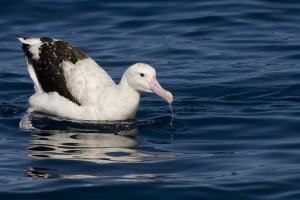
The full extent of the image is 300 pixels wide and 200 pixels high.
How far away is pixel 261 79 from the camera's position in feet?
46.7

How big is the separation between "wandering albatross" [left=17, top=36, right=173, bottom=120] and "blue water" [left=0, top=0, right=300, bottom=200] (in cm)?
24

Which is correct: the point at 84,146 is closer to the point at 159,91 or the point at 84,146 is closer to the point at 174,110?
the point at 159,91

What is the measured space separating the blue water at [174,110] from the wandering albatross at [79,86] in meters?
0.24

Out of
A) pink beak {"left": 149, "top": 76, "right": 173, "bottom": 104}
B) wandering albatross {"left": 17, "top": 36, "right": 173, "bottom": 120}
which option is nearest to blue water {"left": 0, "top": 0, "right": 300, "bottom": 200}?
wandering albatross {"left": 17, "top": 36, "right": 173, "bottom": 120}

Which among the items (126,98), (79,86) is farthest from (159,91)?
(79,86)

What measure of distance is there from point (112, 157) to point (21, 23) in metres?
10.7

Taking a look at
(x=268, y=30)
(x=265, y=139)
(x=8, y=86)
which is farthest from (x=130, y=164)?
(x=268, y=30)

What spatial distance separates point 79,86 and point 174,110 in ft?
Answer: 5.27

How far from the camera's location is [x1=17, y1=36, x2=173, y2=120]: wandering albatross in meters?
11.2

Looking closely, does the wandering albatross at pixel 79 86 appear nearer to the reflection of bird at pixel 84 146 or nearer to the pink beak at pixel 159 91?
the pink beak at pixel 159 91

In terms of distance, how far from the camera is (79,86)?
472 inches

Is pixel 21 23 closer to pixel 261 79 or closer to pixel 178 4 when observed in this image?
pixel 178 4

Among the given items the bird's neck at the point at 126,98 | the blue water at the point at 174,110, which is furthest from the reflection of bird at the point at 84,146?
the bird's neck at the point at 126,98

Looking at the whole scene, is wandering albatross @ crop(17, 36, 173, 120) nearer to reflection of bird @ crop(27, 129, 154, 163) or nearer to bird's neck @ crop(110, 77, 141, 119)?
bird's neck @ crop(110, 77, 141, 119)
